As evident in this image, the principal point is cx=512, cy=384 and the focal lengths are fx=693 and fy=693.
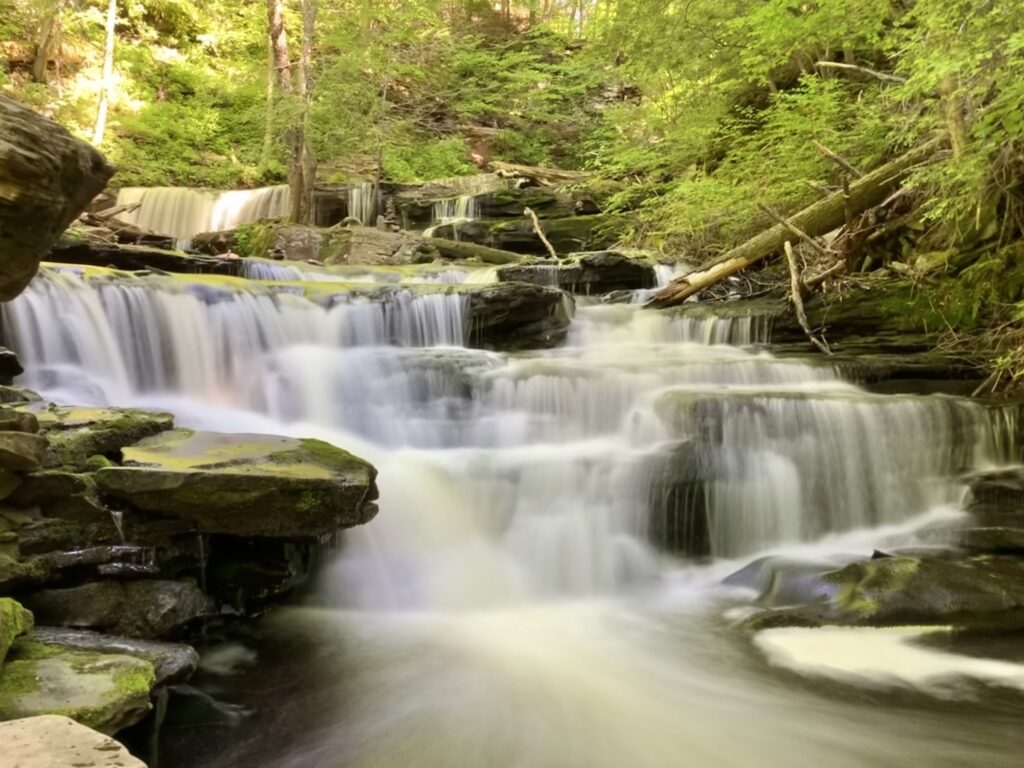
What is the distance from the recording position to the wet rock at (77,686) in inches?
104

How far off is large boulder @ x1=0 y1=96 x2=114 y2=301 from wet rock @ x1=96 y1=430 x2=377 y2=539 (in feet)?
4.17

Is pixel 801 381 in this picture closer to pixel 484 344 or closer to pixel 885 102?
pixel 885 102

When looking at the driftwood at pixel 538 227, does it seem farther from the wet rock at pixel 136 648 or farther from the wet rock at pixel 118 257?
the wet rock at pixel 136 648

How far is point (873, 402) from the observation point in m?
6.37

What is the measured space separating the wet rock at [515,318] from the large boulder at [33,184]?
5.46 metres

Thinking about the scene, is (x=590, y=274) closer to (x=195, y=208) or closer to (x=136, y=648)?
(x=136, y=648)

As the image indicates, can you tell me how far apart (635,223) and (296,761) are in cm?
1262

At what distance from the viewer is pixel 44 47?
1783 cm

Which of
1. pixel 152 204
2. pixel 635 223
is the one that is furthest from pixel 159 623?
pixel 152 204

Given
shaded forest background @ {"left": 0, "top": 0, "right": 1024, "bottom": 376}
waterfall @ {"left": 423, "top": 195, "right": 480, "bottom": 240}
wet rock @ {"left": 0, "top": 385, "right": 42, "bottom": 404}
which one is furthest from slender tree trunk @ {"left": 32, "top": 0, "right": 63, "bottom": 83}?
wet rock @ {"left": 0, "top": 385, "right": 42, "bottom": 404}

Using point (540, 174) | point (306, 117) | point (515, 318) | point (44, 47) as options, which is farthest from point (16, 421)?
point (44, 47)

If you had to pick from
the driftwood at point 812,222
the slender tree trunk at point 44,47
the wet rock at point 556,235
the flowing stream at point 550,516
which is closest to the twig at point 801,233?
the driftwood at point 812,222

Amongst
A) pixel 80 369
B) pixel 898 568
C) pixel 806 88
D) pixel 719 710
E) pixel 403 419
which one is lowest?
pixel 719 710

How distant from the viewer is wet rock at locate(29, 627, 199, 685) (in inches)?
128
